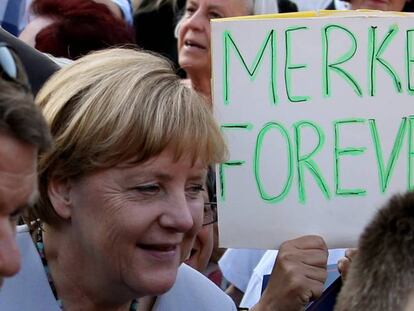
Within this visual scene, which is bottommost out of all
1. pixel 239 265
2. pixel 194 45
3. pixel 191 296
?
pixel 239 265

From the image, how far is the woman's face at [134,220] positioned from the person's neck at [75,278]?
17 mm

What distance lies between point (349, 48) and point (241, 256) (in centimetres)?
121

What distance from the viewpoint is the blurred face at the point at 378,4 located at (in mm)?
4090

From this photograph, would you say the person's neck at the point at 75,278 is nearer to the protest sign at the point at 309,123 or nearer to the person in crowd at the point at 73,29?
the protest sign at the point at 309,123

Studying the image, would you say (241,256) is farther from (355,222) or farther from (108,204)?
(108,204)

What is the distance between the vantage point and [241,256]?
3840 mm

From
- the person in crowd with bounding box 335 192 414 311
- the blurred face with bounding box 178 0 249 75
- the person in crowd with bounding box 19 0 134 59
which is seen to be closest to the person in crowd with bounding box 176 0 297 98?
the blurred face with bounding box 178 0 249 75

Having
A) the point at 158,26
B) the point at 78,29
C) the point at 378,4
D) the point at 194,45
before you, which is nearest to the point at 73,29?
the point at 78,29

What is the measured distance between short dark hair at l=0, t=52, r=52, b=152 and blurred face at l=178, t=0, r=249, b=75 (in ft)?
8.40

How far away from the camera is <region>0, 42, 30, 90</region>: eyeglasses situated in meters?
1.74

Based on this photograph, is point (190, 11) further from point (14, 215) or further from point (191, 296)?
point (14, 215)

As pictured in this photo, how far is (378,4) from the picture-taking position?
409 cm

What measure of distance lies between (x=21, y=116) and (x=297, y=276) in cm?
124

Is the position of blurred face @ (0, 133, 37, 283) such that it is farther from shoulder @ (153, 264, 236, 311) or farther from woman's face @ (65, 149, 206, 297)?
shoulder @ (153, 264, 236, 311)
